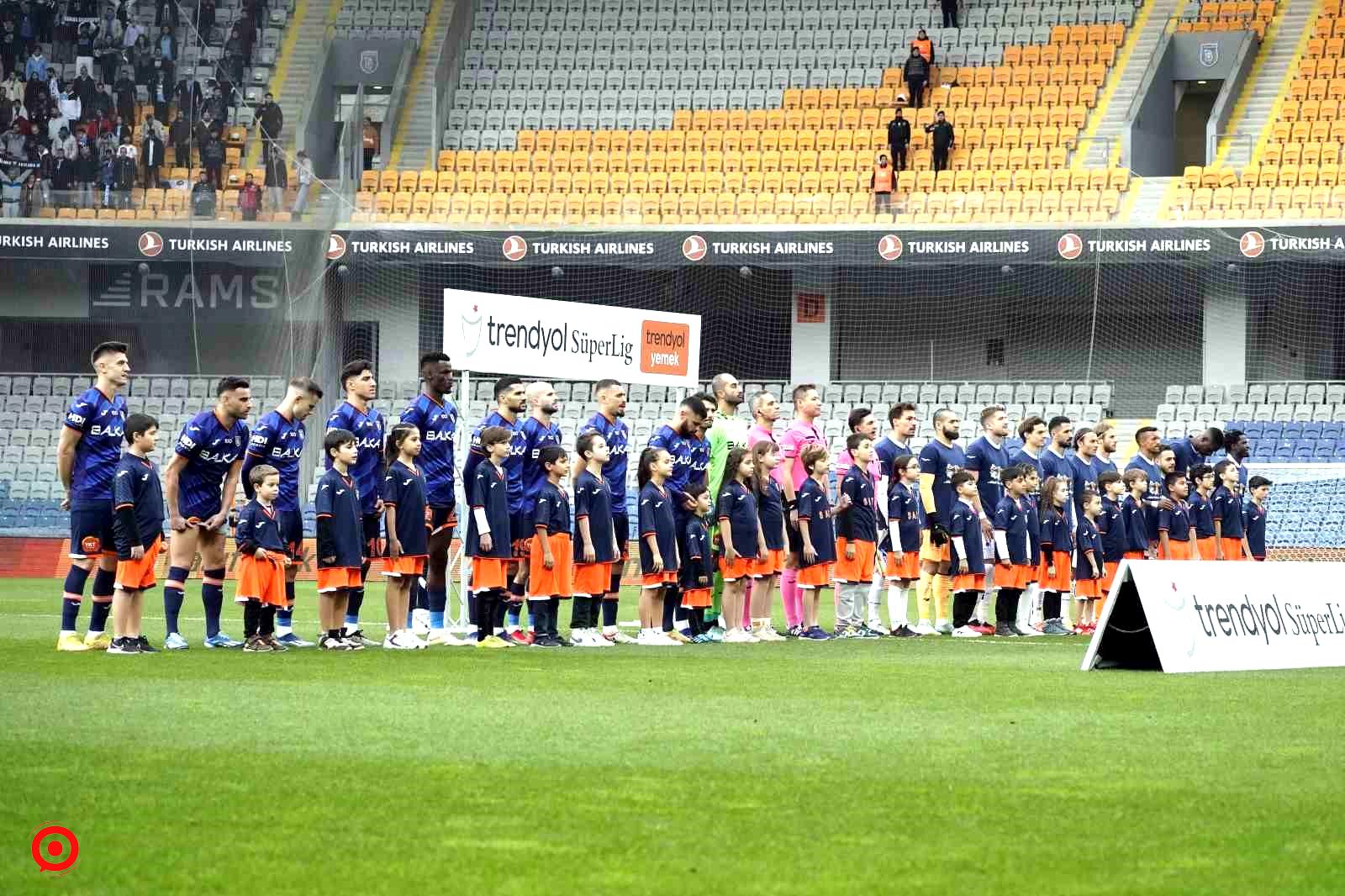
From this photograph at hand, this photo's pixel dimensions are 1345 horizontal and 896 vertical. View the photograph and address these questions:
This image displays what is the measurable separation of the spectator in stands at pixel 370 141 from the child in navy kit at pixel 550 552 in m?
19.4

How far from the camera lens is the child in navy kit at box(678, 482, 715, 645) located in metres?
14.6

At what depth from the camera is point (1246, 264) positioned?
107 feet

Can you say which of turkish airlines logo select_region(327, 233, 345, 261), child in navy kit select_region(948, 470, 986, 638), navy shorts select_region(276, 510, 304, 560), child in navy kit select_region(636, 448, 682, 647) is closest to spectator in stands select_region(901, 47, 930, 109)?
turkish airlines logo select_region(327, 233, 345, 261)

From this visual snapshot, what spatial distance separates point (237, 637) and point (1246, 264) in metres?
22.3

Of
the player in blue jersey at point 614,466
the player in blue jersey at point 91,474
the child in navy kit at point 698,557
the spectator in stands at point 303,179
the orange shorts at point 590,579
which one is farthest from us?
the spectator in stands at point 303,179

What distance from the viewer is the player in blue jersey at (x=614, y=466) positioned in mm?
14508

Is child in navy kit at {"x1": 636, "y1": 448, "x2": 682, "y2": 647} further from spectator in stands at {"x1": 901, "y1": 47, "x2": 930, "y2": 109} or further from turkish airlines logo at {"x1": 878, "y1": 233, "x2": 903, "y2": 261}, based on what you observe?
spectator in stands at {"x1": 901, "y1": 47, "x2": 930, "y2": 109}

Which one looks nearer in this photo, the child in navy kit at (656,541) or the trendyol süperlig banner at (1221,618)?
the trendyol süperlig banner at (1221,618)

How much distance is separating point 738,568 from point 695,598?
17.1 inches

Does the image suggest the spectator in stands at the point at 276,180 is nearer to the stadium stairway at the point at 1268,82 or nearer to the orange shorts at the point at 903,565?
the orange shorts at the point at 903,565

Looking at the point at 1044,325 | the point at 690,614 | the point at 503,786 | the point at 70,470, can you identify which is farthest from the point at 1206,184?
the point at 503,786

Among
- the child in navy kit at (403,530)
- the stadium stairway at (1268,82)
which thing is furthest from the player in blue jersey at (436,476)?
the stadium stairway at (1268,82)

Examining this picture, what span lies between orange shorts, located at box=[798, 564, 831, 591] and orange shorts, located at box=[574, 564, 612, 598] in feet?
Result: 7.08

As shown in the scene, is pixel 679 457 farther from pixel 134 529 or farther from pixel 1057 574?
pixel 134 529
